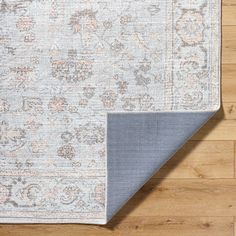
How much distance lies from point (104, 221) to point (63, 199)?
129 millimetres

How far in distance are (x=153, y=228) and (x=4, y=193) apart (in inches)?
16.9

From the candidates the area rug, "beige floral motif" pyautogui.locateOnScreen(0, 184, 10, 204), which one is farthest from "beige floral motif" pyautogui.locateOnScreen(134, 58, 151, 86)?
"beige floral motif" pyautogui.locateOnScreen(0, 184, 10, 204)

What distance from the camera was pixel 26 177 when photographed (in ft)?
3.63

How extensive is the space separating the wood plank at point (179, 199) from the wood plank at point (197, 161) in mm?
17

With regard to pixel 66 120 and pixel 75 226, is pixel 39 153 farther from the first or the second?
pixel 75 226

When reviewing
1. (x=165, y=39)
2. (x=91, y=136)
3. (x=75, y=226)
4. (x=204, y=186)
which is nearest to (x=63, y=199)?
(x=75, y=226)

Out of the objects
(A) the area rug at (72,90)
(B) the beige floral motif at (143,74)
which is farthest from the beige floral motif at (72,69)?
(B) the beige floral motif at (143,74)

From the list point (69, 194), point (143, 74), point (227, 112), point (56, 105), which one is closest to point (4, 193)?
point (69, 194)

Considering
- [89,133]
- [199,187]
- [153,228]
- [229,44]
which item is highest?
[229,44]

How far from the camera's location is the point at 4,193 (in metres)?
1.10

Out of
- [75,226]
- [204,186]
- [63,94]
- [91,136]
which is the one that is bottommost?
[75,226]

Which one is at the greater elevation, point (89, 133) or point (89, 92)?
point (89, 92)

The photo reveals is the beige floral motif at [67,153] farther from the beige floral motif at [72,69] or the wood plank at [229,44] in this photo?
the wood plank at [229,44]

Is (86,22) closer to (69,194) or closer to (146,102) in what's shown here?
(146,102)
